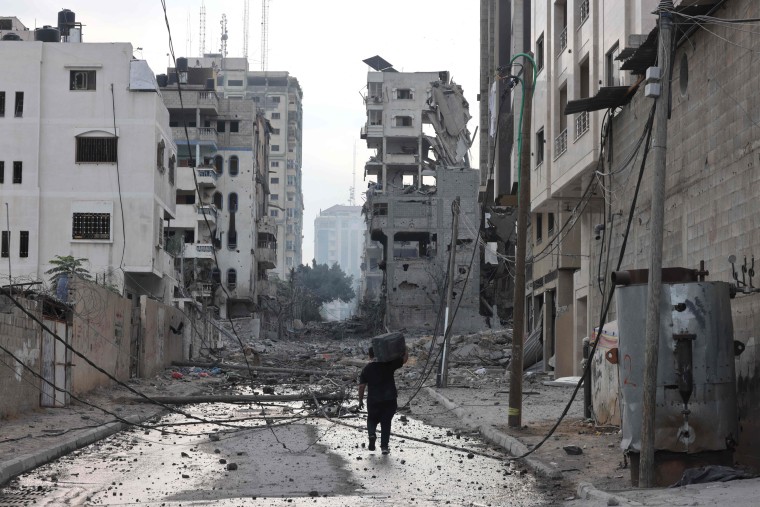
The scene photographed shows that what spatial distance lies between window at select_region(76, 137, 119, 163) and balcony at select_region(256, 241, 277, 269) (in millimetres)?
42422

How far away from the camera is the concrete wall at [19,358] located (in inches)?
703

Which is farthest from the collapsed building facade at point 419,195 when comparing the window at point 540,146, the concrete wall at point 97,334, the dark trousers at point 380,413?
the dark trousers at point 380,413

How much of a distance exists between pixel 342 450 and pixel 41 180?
35.3m

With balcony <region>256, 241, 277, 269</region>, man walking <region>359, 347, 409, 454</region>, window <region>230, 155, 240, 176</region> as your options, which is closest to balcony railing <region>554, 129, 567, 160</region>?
man walking <region>359, 347, 409, 454</region>

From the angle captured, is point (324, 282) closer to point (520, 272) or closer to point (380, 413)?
point (520, 272)

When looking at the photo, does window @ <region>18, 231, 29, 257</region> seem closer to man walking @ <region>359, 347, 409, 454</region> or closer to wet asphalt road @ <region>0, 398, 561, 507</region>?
wet asphalt road @ <region>0, 398, 561, 507</region>

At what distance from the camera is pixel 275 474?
38.1 feet

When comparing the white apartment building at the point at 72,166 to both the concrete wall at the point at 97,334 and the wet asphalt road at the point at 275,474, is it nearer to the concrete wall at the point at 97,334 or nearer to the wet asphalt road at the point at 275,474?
the concrete wall at the point at 97,334

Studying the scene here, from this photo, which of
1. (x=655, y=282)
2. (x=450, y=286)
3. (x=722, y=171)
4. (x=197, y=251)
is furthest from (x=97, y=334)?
(x=197, y=251)

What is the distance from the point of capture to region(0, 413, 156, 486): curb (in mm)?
11391

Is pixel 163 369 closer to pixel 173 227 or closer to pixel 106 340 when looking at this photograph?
pixel 106 340

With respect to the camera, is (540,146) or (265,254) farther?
(265,254)

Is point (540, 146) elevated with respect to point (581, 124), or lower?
elevated

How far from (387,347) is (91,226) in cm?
3432
